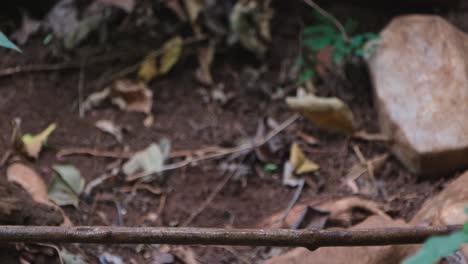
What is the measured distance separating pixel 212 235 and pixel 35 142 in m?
1.11

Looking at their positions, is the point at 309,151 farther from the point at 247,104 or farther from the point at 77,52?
the point at 77,52

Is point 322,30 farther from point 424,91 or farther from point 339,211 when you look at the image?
point 339,211

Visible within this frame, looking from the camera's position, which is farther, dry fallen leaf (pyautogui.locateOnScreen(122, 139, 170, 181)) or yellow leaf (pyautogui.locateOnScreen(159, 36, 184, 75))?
yellow leaf (pyautogui.locateOnScreen(159, 36, 184, 75))

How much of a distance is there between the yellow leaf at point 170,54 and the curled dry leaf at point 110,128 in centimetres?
31

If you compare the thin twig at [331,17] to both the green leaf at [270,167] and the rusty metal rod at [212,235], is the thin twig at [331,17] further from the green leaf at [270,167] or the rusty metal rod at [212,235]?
the rusty metal rod at [212,235]

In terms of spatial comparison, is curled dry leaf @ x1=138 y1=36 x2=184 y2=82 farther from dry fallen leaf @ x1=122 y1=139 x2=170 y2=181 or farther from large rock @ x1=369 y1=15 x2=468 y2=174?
large rock @ x1=369 y1=15 x2=468 y2=174

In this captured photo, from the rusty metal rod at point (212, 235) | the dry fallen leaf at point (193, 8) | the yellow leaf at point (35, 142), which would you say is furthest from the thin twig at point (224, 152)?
the rusty metal rod at point (212, 235)

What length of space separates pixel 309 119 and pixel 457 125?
553 millimetres

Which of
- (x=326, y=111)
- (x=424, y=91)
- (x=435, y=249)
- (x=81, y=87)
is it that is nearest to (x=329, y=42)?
(x=326, y=111)

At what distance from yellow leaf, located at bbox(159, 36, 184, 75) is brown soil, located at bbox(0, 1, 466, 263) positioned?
40 mm

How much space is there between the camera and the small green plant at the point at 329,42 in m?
2.32

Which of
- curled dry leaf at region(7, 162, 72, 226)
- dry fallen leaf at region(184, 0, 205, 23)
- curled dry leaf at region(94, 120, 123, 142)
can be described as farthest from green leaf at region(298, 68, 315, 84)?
curled dry leaf at region(7, 162, 72, 226)

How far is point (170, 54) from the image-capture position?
100 inches

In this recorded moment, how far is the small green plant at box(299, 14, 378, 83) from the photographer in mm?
2320
